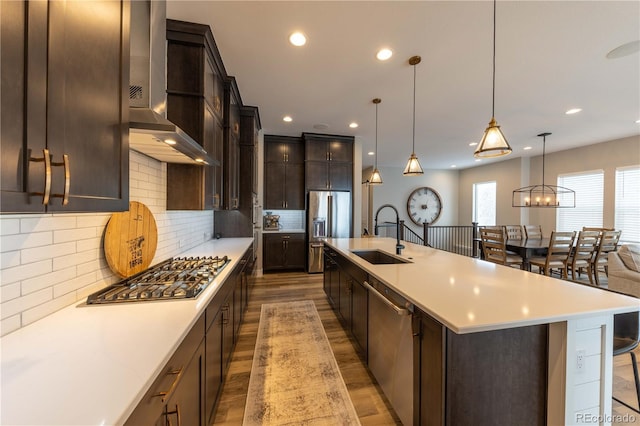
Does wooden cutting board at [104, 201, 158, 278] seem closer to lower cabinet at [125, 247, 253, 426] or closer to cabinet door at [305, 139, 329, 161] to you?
lower cabinet at [125, 247, 253, 426]

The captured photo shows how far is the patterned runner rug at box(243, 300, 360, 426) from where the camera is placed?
5.43 feet

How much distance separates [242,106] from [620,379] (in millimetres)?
4990

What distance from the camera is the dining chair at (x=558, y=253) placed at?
3.94 meters

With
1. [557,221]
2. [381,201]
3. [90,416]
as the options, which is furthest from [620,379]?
[381,201]

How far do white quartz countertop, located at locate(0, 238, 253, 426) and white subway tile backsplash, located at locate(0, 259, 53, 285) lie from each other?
202 mm

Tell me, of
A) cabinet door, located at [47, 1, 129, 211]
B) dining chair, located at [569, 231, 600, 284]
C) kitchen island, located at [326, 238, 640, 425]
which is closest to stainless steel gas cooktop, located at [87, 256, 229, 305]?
cabinet door, located at [47, 1, 129, 211]

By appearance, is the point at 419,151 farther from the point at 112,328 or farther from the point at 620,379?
the point at 112,328

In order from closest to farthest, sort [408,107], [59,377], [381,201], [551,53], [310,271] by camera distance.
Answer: [59,377]
[551,53]
[408,107]
[310,271]
[381,201]

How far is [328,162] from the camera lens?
207 inches

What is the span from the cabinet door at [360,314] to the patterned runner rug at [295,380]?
0.97ft

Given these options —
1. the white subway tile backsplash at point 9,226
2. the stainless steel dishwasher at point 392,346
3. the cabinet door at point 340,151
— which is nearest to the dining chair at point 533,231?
the cabinet door at point 340,151

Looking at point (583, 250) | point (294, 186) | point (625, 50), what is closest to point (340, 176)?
point (294, 186)

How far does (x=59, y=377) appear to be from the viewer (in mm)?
722

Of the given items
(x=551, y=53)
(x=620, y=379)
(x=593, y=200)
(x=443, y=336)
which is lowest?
(x=620, y=379)
